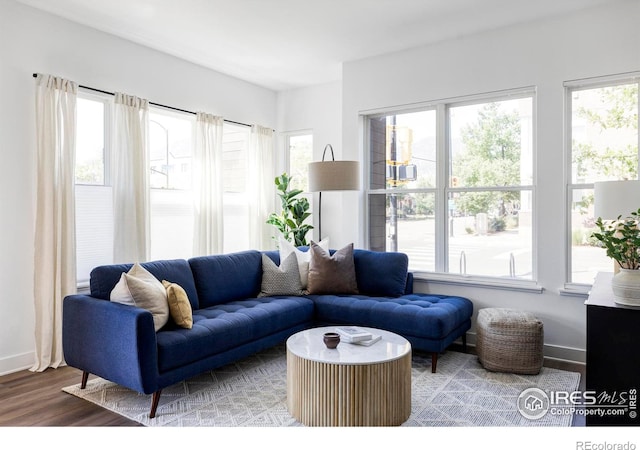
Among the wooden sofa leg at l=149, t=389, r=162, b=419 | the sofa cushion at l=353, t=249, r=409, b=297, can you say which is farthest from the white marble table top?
the sofa cushion at l=353, t=249, r=409, b=297

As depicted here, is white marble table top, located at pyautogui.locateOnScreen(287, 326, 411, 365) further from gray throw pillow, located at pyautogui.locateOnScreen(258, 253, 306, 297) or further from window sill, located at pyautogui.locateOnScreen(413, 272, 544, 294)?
window sill, located at pyautogui.locateOnScreen(413, 272, 544, 294)

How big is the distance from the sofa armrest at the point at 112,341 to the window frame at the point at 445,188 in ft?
9.21

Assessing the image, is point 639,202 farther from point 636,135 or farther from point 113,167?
point 113,167

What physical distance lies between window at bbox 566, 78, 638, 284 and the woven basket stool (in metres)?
0.75

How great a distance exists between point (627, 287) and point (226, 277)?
118 inches

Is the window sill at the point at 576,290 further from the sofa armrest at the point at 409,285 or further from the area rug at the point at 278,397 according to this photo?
the sofa armrest at the point at 409,285

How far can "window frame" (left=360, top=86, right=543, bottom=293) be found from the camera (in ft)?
13.0

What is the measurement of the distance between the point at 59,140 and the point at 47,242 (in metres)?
0.85

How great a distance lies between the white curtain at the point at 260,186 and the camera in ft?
18.5

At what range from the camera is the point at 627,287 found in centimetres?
198

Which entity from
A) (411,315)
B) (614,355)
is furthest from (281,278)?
(614,355)

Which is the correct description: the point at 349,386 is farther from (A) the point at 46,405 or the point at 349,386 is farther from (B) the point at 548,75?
(B) the point at 548,75

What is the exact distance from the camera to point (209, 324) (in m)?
3.11
